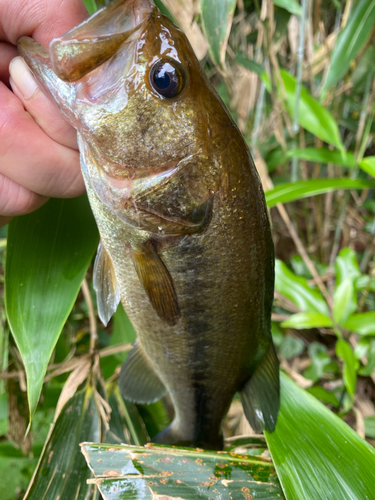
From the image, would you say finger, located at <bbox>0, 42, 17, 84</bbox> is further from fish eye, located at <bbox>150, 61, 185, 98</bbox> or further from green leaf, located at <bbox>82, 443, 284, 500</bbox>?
green leaf, located at <bbox>82, 443, 284, 500</bbox>

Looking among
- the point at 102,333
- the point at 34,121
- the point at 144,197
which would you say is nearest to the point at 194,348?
the point at 144,197

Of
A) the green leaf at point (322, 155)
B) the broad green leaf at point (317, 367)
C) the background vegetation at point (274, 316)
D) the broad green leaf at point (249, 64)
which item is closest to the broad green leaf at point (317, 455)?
the background vegetation at point (274, 316)

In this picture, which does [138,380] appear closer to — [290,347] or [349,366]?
[349,366]

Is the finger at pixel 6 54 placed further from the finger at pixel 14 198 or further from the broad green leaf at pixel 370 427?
the broad green leaf at pixel 370 427

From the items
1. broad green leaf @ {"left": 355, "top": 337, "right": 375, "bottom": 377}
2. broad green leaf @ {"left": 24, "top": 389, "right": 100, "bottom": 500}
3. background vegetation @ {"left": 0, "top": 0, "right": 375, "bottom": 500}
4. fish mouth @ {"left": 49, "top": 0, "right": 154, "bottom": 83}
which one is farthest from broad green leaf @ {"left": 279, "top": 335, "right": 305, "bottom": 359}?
fish mouth @ {"left": 49, "top": 0, "right": 154, "bottom": 83}

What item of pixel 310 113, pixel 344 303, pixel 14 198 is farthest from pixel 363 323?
pixel 14 198
